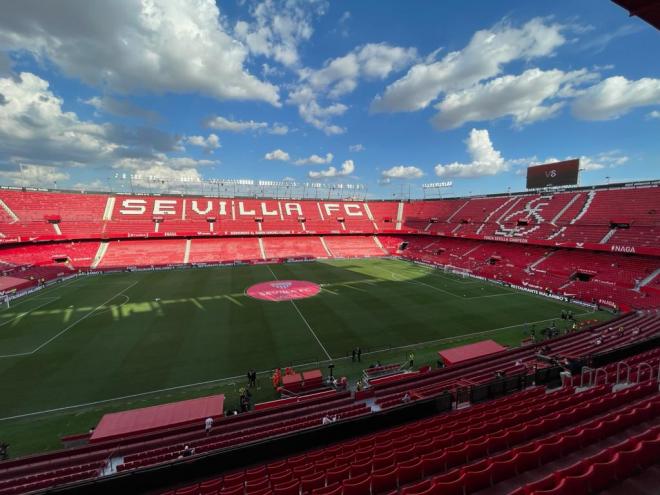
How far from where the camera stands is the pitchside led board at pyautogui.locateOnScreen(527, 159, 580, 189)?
52.2 m

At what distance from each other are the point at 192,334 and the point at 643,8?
94.2ft

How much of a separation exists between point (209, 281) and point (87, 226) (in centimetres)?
3246

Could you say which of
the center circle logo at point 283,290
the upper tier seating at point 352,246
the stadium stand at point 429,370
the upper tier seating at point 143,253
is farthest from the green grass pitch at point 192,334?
the upper tier seating at point 352,246

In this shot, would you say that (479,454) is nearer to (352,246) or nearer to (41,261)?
(41,261)

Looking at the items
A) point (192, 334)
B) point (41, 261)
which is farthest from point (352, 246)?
point (41, 261)

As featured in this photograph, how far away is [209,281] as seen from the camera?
42.5 metres

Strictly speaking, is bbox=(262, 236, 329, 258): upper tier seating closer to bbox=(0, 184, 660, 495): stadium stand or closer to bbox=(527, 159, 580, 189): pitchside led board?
bbox=(0, 184, 660, 495): stadium stand

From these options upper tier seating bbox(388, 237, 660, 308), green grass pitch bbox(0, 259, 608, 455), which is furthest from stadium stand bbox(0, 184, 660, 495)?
green grass pitch bbox(0, 259, 608, 455)

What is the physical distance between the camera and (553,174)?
54906mm

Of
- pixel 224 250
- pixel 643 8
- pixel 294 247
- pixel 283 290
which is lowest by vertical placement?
pixel 283 290

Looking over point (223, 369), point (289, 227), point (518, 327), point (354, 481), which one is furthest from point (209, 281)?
point (354, 481)

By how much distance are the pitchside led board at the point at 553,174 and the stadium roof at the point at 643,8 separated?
55.3 metres

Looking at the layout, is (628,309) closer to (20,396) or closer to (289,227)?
(20,396)

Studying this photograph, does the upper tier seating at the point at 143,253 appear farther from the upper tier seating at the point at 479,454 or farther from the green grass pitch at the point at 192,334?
the upper tier seating at the point at 479,454
